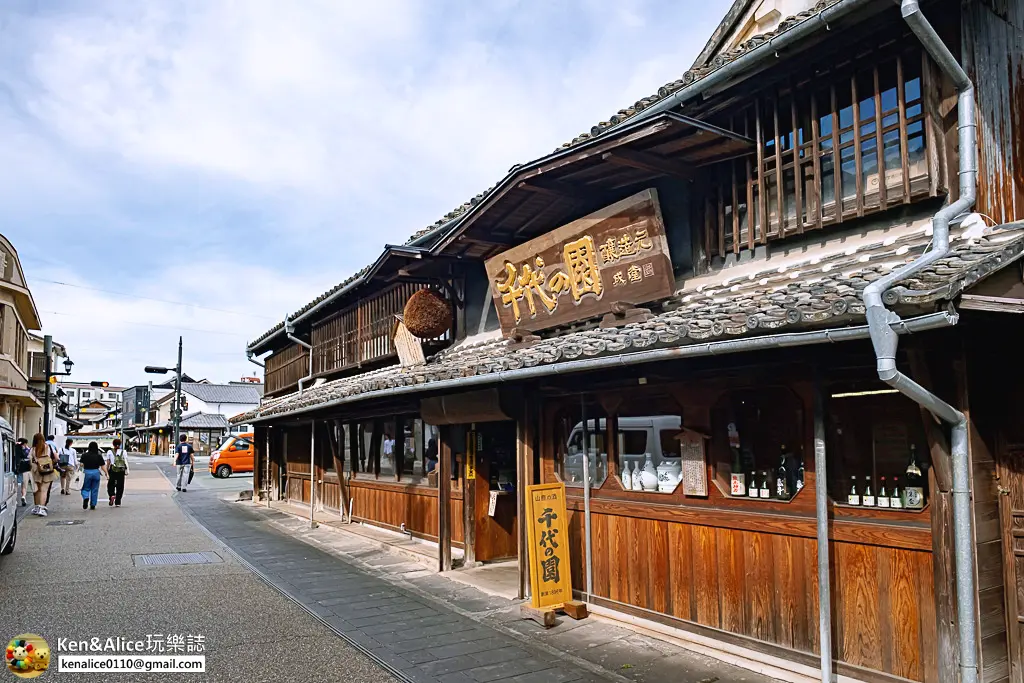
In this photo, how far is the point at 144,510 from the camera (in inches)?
876

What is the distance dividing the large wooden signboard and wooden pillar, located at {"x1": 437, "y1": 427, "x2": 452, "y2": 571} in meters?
2.31

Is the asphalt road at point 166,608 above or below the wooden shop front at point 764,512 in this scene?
below

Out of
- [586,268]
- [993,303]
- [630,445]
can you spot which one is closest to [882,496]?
[993,303]

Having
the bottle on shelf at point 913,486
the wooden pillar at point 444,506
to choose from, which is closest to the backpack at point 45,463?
the wooden pillar at point 444,506

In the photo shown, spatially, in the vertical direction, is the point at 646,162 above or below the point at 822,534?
above

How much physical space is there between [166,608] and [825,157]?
9.11 metres

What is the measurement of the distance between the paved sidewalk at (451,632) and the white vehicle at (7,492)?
3.78 m

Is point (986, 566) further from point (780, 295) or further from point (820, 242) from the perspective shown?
point (820, 242)

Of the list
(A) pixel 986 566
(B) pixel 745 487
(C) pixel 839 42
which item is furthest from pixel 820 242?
(A) pixel 986 566

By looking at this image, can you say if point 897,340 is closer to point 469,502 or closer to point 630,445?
point 630,445

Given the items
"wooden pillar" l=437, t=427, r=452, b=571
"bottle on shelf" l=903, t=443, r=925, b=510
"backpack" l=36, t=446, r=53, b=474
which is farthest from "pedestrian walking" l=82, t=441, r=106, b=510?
"bottle on shelf" l=903, t=443, r=925, b=510

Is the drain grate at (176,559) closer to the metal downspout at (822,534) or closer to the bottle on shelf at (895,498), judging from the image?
the metal downspout at (822,534)

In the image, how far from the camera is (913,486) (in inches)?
222
